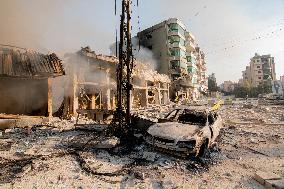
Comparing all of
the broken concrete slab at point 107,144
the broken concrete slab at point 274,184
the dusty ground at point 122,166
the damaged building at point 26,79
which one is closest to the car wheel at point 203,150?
the dusty ground at point 122,166

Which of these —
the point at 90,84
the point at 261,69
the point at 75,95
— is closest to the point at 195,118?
the point at 75,95

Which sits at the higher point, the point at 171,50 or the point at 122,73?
the point at 171,50

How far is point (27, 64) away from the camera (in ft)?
39.8

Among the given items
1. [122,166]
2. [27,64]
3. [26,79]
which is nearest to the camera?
[122,166]

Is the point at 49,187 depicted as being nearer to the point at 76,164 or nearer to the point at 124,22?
the point at 76,164

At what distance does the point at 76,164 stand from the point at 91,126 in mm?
4525

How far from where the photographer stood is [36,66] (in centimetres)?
1241

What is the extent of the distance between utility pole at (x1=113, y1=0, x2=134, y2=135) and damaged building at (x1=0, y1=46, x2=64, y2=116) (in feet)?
17.2

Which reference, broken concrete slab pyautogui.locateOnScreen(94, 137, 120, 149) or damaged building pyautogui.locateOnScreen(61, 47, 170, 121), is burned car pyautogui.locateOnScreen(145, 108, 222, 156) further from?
damaged building pyautogui.locateOnScreen(61, 47, 170, 121)

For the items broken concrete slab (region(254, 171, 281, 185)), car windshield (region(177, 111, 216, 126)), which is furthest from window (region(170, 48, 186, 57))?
broken concrete slab (region(254, 171, 281, 185))

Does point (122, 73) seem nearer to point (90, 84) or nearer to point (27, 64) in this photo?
point (27, 64)

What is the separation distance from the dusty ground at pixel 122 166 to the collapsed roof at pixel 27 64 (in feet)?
12.7

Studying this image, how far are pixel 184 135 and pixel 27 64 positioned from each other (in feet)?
30.4

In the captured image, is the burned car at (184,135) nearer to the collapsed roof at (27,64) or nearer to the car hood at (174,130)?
the car hood at (174,130)
